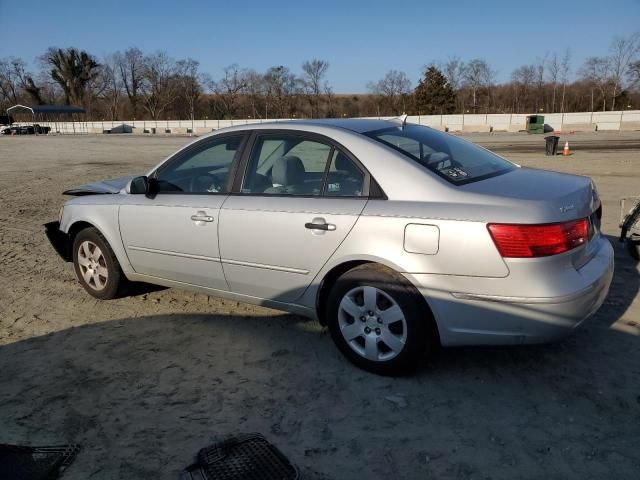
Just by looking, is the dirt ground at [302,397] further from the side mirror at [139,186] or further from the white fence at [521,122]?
the white fence at [521,122]

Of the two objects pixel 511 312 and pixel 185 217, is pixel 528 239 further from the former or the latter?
pixel 185 217

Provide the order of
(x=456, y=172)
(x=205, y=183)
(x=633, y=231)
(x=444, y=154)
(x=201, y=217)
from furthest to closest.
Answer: (x=633, y=231) → (x=205, y=183) → (x=201, y=217) → (x=444, y=154) → (x=456, y=172)

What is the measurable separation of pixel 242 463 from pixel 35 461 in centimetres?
107

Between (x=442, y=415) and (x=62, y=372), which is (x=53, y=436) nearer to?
(x=62, y=372)

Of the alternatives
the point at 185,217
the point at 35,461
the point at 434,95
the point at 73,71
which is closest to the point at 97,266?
the point at 185,217

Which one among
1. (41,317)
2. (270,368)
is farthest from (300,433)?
(41,317)

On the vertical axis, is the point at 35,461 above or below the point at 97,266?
below

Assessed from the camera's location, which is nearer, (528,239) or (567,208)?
(528,239)

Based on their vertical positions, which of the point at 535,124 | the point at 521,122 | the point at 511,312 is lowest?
the point at 511,312

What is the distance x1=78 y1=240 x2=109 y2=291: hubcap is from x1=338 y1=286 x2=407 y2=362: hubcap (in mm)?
2609

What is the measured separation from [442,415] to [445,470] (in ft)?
1.60

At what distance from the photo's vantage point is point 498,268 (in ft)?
9.73

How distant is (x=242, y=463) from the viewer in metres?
2.69

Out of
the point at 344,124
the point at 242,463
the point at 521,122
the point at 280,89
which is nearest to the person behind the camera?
the point at 242,463
